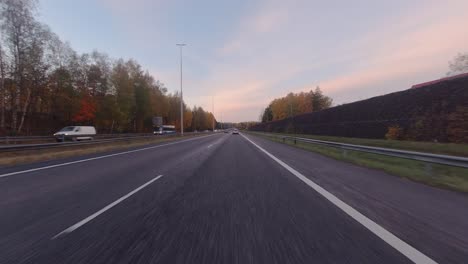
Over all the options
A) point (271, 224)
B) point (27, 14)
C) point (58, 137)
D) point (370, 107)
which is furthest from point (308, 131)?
point (27, 14)

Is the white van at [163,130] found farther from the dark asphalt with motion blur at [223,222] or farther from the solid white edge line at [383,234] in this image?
the solid white edge line at [383,234]

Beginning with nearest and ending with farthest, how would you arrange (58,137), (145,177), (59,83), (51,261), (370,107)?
(51,261) → (145,177) → (370,107) → (58,137) → (59,83)

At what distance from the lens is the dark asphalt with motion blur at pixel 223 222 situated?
2.71 meters

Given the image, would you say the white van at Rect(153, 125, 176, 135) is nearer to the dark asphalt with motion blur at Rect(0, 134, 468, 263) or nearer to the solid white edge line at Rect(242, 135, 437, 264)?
the dark asphalt with motion blur at Rect(0, 134, 468, 263)

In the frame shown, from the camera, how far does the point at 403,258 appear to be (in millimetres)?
2594

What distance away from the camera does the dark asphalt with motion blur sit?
2.71m

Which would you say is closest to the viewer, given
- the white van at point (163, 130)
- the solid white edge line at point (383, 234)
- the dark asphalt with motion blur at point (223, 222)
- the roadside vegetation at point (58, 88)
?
the solid white edge line at point (383, 234)

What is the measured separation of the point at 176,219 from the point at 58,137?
1151 inches

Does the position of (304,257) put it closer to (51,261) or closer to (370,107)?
(51,261)

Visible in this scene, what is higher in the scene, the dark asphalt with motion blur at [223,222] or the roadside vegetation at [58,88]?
the roadside vegetation at [58,88]

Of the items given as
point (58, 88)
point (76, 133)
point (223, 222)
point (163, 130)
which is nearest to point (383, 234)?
point (223, 222)

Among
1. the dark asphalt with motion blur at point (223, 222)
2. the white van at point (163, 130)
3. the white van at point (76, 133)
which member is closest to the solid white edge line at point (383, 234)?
the dark asphalt with motion blur at point (223, 222)

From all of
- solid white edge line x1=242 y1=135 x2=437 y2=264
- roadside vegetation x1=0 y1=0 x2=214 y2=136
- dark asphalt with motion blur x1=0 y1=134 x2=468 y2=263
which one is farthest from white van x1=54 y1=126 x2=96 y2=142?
solid white edge line x1=242 y1=135 x2=437 y2=264

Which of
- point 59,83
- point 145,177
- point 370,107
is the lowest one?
point 145,177
